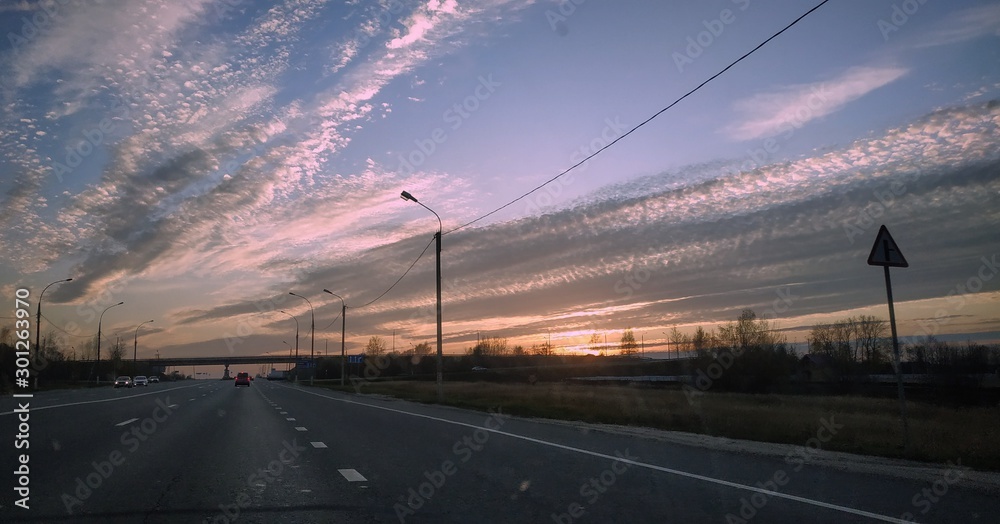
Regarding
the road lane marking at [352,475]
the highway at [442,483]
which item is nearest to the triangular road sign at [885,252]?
the highway at [442,483]

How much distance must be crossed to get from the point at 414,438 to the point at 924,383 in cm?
6947

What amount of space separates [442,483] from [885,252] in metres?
10.3

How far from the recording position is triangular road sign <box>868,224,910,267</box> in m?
14.2

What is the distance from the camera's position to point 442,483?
992 centimetres

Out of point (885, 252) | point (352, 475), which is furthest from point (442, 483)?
point (885, 252)

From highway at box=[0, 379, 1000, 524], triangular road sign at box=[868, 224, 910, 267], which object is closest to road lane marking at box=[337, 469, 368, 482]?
highway at box=[0, 379, 1000, 524]

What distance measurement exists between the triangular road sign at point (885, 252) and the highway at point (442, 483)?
4.27 metres

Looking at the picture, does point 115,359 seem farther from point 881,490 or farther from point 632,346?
point 881,490

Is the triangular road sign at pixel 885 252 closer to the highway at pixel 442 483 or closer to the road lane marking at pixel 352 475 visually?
the highway at pixel 442 483

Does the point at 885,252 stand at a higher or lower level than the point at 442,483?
higher

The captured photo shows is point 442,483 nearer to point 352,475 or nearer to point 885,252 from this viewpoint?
point 352,475

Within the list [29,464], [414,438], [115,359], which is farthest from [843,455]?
[115,359]

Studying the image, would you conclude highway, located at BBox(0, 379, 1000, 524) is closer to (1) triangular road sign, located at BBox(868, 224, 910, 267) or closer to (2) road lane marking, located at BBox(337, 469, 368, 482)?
(2) road lane marking, located at BBox(337, 469, 368, 482)

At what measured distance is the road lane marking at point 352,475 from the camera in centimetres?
1016
